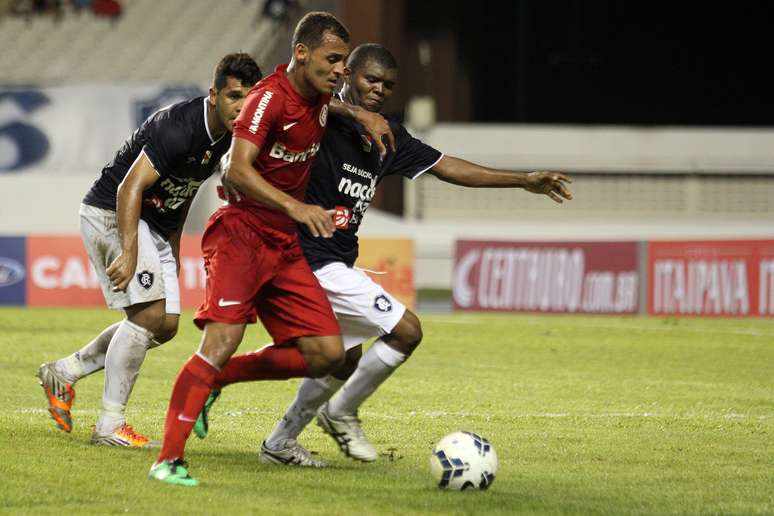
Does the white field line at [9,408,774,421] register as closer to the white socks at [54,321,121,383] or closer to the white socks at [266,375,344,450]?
the white socks at [54,321,121,383]

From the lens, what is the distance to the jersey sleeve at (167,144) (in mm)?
6738

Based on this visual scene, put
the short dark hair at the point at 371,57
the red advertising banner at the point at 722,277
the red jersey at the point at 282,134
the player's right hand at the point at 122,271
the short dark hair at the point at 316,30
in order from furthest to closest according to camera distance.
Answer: the red advertising banner at the point at 722,277 < the short dark hair at the point at 371,57 < the player's right hand at the point at 122,271 < the short dark hair at the point at 316,30 < the red jersey at the point at 282,134

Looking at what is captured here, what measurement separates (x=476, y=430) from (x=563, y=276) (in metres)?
11.1

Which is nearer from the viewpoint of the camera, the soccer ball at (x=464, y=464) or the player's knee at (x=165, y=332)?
the soccer ball at (x=464, y=464)

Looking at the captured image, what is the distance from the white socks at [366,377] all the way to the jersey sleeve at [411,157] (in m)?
0.96

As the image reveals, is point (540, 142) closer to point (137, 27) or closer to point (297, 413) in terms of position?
point (137, 27)

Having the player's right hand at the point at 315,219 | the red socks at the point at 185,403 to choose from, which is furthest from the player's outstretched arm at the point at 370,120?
the red socks at the point at 185,403

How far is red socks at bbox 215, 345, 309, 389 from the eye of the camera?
6184 millimetres

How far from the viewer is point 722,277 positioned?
18453mm

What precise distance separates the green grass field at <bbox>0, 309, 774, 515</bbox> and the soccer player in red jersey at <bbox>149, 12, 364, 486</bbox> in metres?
0.48

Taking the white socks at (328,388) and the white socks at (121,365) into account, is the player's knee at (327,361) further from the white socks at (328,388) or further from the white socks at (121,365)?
the white socks at (121,365)

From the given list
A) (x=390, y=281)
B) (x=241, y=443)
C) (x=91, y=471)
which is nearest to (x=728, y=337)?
(x=390, y=281)

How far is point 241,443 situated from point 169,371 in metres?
4.10

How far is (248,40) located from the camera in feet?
89.6
